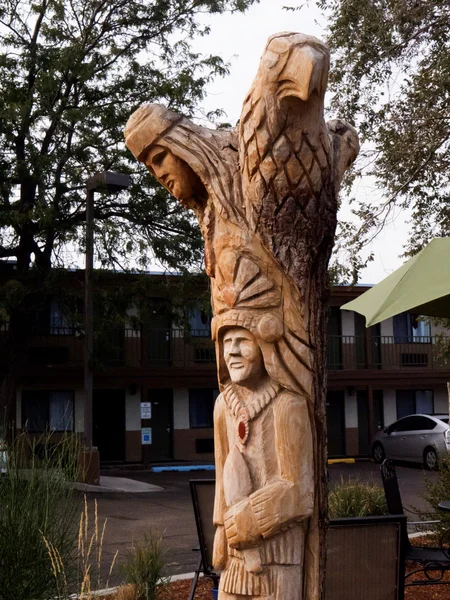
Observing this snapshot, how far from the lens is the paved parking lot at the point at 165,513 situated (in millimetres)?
8844

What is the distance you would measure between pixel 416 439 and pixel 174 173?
18982 mm

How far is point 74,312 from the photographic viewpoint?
1831 centimetres

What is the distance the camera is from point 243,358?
11.6 feet

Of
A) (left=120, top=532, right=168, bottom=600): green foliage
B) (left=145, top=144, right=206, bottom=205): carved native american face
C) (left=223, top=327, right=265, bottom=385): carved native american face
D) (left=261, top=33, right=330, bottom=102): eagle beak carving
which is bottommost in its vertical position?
(left=120, top=532, right=168, bottom=600): green foliage

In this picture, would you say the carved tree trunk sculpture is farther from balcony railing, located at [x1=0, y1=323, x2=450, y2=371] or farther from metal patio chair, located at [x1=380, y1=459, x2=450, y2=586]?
balcony railing, located at [x1=0, y1=323, x2=450, y2=371]


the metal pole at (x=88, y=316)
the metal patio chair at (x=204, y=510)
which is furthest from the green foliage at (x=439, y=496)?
the metal pole at (x=88, y=316)

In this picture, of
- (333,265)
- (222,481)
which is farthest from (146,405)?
(222,481)

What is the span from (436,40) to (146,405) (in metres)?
12.3

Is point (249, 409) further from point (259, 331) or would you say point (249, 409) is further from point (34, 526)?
point (34, 526)

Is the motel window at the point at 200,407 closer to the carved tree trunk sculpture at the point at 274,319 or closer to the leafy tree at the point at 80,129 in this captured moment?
the leafy tree at the point at 80,129

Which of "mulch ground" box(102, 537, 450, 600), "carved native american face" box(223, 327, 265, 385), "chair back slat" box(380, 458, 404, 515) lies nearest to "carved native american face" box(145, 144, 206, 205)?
"carved native american face" box(223, 327, 265, 385)

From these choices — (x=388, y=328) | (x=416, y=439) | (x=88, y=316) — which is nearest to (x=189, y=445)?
(x=416, y=439)

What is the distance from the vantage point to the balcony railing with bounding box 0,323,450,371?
23.3m

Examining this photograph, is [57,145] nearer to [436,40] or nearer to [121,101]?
[121,101]
